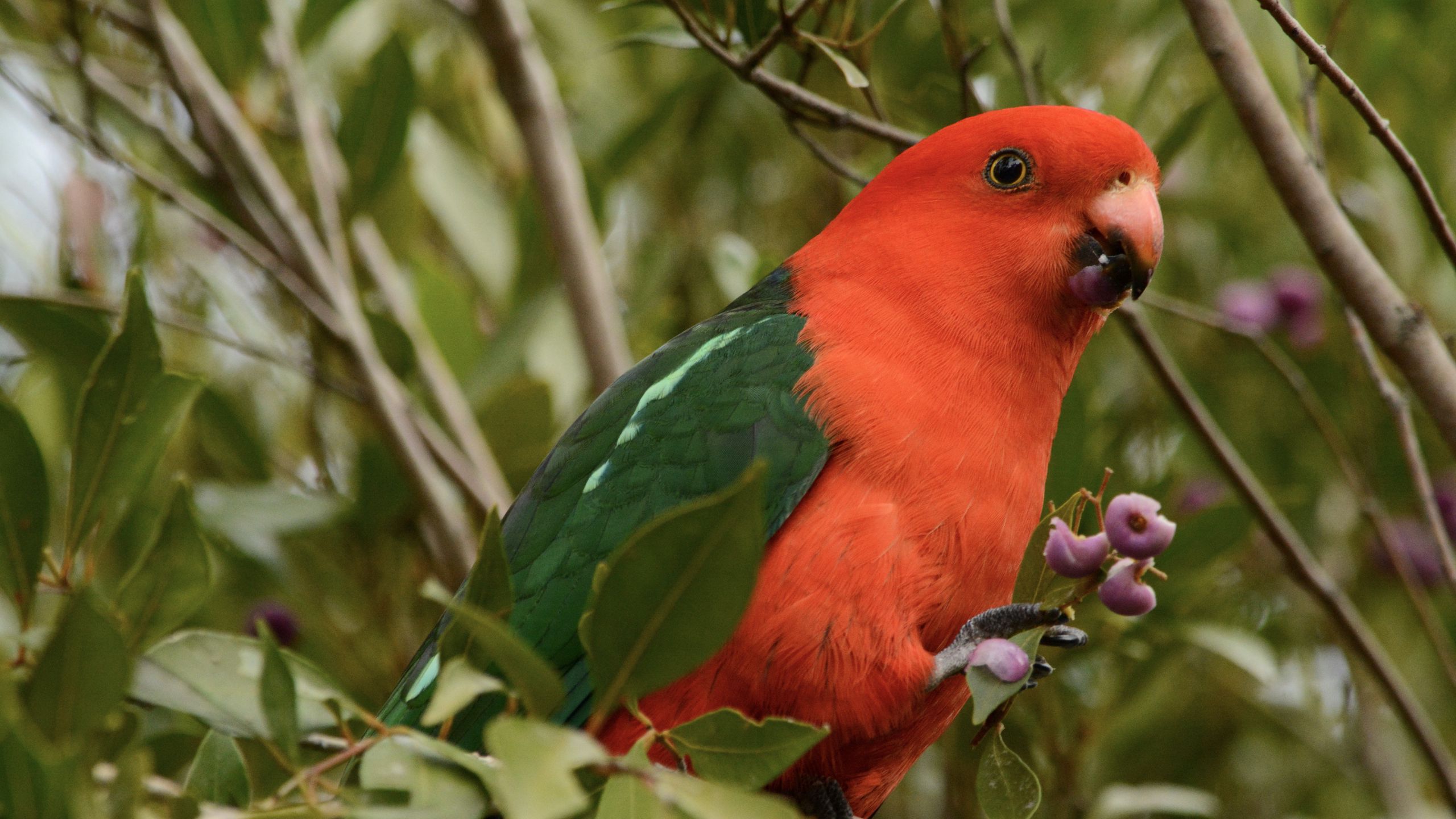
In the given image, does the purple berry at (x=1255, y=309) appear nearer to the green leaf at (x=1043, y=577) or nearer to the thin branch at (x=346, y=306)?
the green leaf at (x=1043, y=577)

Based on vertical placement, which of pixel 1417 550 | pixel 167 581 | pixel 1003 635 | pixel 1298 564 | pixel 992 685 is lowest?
pixel 1417 550

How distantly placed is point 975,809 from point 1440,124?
5.93ft

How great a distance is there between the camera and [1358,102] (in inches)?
62.9

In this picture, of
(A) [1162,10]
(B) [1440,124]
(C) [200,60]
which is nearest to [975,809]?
(B) [1440,124]

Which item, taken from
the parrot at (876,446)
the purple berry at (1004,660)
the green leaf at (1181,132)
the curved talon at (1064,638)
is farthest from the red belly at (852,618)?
the green leaf at (1181,132)

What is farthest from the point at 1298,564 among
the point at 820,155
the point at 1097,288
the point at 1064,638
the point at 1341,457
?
the point at 820,155

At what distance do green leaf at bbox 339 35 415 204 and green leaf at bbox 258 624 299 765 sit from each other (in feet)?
5.56

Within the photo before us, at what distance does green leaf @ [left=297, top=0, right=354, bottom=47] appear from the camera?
113 inches

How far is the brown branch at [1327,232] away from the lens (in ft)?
5.84

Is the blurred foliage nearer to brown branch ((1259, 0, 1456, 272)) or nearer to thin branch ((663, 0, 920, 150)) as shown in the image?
thin branch ((663, 0, 920, 150))

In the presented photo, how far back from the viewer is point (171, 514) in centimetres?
172

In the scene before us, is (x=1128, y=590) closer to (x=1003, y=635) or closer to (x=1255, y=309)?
(x=1003, y=635)

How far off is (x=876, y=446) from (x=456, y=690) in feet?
2.94

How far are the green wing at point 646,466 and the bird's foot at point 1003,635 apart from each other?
30 centimetres
